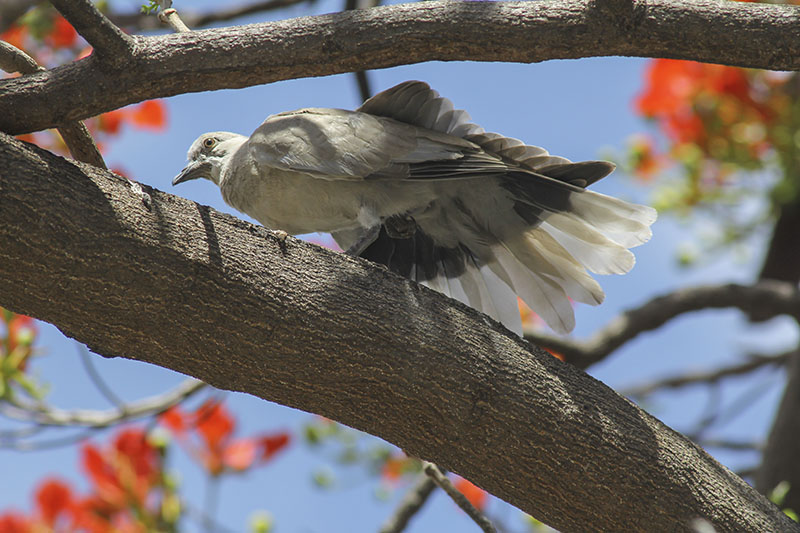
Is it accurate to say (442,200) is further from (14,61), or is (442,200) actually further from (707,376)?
(707,376)

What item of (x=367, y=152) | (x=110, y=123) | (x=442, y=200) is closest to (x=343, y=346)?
(x=367, y=152)

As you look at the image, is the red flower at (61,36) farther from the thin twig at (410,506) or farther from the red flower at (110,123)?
the thin twig at (410,506)

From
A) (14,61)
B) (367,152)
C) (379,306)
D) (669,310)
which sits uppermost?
(669,310)

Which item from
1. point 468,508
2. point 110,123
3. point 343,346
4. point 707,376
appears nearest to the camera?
point 343,346

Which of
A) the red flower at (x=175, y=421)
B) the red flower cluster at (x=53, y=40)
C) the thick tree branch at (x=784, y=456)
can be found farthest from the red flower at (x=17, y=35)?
the thick tree branch at (x=784, y=456)

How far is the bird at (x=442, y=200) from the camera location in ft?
10.9

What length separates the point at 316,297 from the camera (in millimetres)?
2416

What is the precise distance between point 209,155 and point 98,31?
5.02 feet

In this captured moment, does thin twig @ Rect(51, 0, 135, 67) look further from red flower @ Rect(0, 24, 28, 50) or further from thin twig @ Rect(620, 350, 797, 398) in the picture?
thin twig @ Rect(620, 350, 797, 398)

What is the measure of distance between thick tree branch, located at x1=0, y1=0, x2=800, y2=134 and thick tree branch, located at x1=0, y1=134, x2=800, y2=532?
1.25 ft

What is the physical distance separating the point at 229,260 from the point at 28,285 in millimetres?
525

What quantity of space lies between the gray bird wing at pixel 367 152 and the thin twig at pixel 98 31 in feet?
2.94

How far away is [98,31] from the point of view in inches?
97.5

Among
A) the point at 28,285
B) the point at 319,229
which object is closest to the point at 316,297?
the point at 28,285
